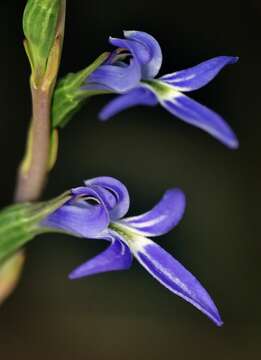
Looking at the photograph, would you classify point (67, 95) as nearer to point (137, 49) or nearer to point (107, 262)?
point (137, 49)

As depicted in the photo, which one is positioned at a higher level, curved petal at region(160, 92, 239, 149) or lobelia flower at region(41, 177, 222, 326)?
curved petal at region(160, 92, 239, 149)

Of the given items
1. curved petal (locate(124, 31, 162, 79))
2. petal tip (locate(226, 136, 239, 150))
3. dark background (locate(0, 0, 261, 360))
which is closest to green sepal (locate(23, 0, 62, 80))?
curved petal (locate(124, 31, 162, 79))

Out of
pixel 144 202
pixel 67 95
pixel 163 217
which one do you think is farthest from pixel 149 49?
pixel 144 202

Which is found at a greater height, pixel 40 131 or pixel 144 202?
pixel 40 131

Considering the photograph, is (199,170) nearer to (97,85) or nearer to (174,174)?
(174,174)

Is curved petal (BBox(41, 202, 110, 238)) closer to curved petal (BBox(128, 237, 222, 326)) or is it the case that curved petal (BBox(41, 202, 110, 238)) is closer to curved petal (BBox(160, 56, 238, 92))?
curved petal (BBox(128, 237, 222, 326))

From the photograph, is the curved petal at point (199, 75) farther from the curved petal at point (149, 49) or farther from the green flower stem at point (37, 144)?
the green flower stem at point (37, 144)
